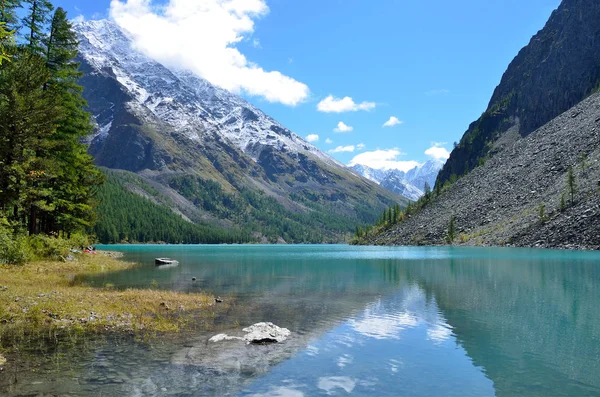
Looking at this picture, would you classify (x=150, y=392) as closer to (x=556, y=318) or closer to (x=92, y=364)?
(x=92, y=364)

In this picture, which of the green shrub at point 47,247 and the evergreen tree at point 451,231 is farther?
the evergreen tree at point 451,231

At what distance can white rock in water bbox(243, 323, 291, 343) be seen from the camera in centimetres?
1881

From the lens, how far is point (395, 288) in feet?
126

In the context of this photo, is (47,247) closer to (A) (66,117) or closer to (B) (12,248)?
(B) (12,248)

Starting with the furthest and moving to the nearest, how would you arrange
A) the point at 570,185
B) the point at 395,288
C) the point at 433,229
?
the point at 433,229
the point at 570,185
the point at 395,288

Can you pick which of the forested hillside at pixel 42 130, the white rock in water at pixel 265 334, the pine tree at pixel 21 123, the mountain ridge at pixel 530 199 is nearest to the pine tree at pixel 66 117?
the forested hillside at pixel 42 130

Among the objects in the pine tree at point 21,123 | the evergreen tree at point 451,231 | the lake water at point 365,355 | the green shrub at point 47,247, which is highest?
the pine tree at point 21,123

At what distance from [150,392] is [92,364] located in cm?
367

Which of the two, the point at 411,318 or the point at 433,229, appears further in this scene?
the point at 433,229

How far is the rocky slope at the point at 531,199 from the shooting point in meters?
104

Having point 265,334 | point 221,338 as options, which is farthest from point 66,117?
point 265,334

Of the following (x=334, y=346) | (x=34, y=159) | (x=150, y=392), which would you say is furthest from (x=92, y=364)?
(x=34, y=159)

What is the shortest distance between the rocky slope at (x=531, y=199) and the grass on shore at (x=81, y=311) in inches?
3793

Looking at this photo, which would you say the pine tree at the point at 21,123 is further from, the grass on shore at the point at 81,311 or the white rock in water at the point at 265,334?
the white rock in water at the point at 265,334
